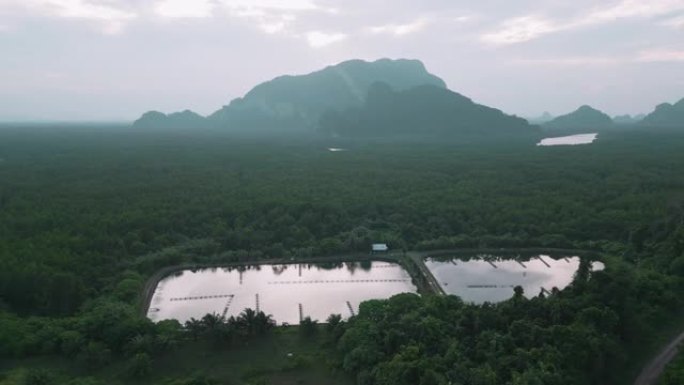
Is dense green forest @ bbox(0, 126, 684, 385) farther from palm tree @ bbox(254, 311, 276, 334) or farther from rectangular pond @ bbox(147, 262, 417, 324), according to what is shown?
rectangular pond @ bbox(147, 262, 417, 324)

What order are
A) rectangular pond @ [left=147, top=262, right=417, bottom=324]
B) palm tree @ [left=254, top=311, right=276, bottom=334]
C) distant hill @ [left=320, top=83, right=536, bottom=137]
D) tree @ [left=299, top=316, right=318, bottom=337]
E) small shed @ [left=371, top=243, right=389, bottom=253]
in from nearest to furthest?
palm tree @ [left=254, top=311, right=276, bottom=334] < tree @ [left=299, top=316, right=318, bottom=337] < rectangular pond @ [left=147, top=262, right=417, bottom=324] < small shed @ [left=371, top=243, right=389, bottom=253] < distant hill @ [left=320, top=83, right=536, bottom=137]

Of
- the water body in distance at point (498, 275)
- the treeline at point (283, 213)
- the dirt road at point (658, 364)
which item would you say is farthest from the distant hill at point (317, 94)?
the dirt road at point (658, 364)

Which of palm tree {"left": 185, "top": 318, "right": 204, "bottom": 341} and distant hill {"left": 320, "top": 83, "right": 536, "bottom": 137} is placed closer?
palm tree {"left": 185, "top": 318, "right": 204, "bottom": 341}

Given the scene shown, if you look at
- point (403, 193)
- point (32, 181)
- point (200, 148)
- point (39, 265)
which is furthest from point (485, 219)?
Result: point (200, 148)

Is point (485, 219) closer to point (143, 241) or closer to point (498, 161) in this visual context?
point (143, 241)

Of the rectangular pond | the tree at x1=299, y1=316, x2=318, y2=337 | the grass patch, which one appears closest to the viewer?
the grass patch

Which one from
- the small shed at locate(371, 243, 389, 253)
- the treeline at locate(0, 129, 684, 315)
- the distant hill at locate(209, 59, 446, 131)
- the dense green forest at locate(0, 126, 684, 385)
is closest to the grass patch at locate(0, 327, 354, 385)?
the dense green forest at locate(0, 126, 684, 385)
